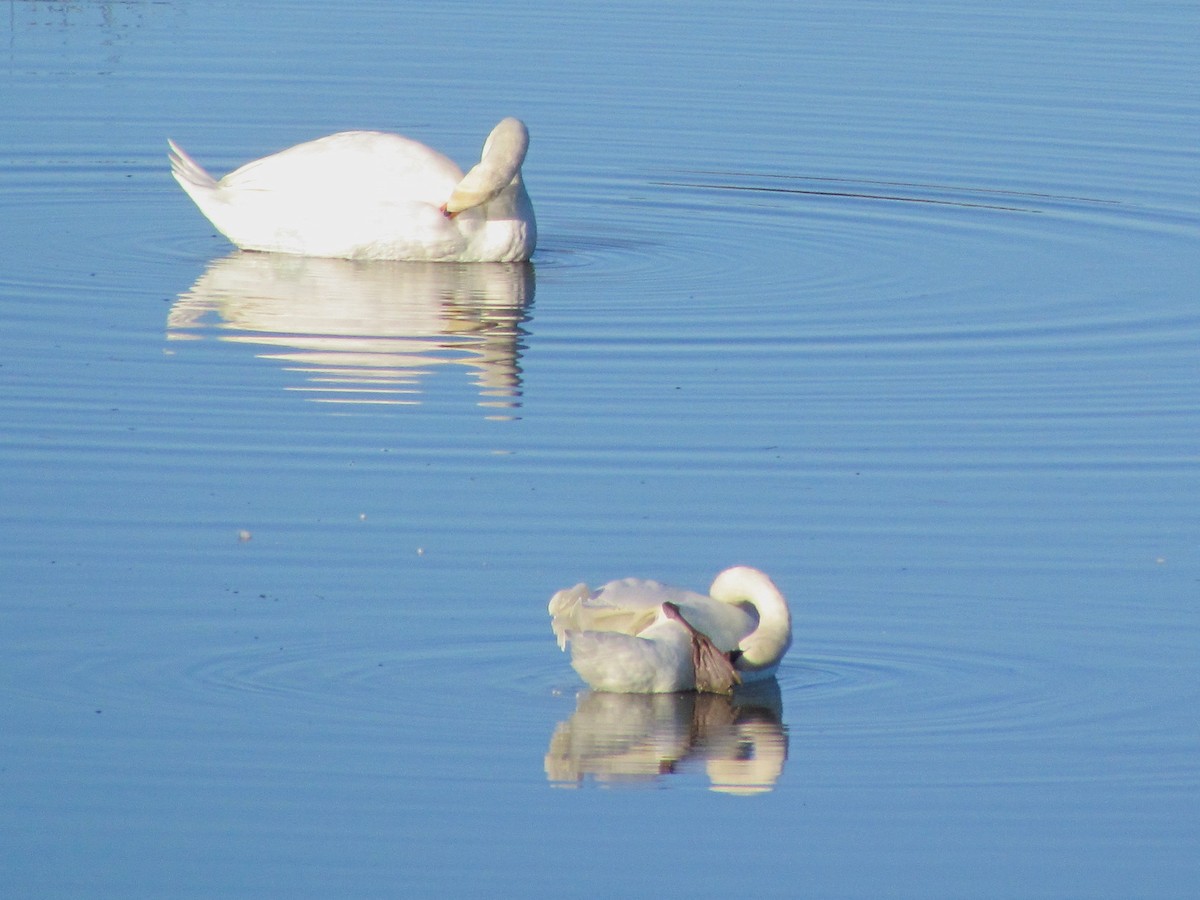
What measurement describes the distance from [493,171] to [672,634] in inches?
282

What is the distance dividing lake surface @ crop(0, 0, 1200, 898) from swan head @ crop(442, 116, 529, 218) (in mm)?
426

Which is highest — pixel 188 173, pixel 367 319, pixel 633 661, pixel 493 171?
pixel 188 173

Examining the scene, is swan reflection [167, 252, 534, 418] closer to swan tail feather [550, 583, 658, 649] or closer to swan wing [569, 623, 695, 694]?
swan tail feather [550, 583, 658, 649]

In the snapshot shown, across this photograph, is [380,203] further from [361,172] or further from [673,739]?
[673,739]

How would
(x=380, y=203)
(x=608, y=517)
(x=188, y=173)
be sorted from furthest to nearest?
(x=188, y=173) < (x=380, y=203) < (x=608, y=517)

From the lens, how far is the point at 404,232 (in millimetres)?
14430

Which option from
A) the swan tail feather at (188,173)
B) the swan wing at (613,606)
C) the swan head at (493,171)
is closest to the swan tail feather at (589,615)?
the swan wing at (613,606)

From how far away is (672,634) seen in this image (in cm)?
743

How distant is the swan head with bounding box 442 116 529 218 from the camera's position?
14.3 m

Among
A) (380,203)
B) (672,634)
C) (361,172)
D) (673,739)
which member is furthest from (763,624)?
(361,172)

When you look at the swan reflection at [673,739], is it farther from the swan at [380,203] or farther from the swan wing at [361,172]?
the swan wing at [361,172]

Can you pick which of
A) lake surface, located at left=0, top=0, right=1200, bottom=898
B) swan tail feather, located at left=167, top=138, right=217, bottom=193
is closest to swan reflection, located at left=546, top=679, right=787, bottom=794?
lake surface, located at left=0, top=0, right=1200, bottom=898

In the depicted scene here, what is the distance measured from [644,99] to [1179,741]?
541 inches

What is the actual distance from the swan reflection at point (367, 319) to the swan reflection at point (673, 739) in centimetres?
348
